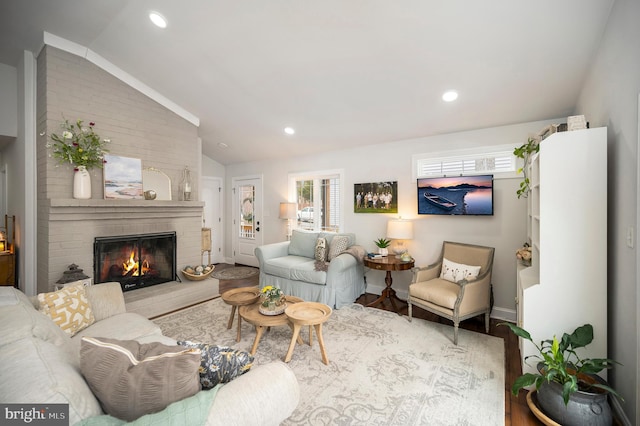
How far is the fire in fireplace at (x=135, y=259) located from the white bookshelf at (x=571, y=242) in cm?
427

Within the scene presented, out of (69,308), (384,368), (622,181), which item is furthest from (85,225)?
(622,181)

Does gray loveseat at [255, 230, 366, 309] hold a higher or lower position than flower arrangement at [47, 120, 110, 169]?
lower

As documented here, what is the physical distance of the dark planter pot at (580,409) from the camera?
160 cm

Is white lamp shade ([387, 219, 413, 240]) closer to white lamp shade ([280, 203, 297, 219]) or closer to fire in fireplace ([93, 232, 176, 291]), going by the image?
white lamp shade ([280, 203, 297, 219])

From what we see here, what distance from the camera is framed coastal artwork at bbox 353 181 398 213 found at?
4.27 metres

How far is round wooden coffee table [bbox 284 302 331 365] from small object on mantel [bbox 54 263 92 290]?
2.34 meters

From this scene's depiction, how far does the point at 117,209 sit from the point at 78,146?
816 millimetres

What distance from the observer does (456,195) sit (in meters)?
3.66

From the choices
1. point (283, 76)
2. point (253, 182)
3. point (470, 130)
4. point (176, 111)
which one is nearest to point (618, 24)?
point (470, 130)

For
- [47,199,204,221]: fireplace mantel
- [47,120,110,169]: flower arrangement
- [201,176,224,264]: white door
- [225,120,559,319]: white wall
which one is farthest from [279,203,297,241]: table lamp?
[47,120,110,169]: flower arrangement

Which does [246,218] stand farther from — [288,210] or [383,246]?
[383,246]

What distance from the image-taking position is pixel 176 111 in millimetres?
4207

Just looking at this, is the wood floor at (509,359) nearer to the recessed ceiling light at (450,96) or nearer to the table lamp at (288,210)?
the table lamp at (288,210)

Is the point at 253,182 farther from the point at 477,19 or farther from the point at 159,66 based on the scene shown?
the point at 477,19
